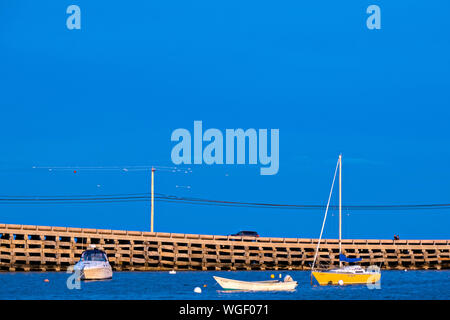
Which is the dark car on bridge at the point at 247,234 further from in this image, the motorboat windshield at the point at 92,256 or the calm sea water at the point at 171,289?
the motorboat windshield at the point at 92,256

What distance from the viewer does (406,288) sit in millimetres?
72312

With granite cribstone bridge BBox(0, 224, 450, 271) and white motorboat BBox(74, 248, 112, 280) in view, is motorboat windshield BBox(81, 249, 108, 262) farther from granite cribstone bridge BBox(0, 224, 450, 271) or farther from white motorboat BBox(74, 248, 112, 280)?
granite cribstone bridge BBox(0, 224, 450, 271)

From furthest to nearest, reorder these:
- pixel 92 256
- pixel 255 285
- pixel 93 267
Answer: pixel 92 256
pixel 93 267
pixel 255 285

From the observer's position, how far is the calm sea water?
60469 millimetres

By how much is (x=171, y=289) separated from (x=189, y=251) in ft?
90.4

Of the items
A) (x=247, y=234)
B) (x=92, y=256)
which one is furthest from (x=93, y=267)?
(x=247, y=234)

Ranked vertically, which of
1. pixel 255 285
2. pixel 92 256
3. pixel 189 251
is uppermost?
pixel 92 256

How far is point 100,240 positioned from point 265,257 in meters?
20.1

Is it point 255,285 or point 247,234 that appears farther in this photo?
point 247,234

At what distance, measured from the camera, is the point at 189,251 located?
95.6 metres

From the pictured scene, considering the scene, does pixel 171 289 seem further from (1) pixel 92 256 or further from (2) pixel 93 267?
(1) pixel 92 256

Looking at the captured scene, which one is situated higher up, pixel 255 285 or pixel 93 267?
pixel 255 285

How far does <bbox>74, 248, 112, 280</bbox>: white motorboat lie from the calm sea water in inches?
27.0
